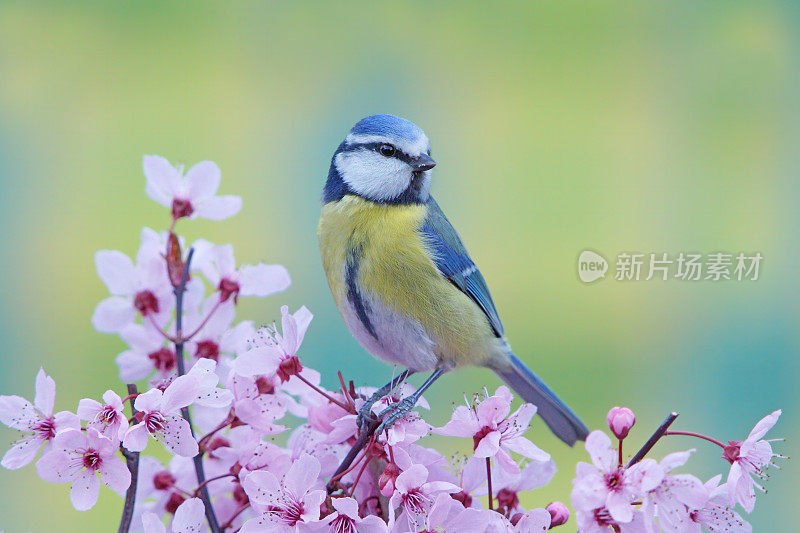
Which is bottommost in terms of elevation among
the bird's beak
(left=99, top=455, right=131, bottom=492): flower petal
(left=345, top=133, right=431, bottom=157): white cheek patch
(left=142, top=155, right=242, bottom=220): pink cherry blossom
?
(left=99, top=455, right=131, bottom=492): flower petal

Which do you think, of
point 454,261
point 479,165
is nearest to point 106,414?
point 454,261

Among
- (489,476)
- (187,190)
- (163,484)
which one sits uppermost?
(187,190)

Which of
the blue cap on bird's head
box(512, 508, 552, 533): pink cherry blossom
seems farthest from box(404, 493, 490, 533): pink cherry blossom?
the blue cap on bird's head

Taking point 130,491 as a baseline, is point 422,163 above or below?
above

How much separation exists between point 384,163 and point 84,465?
1.47 ft

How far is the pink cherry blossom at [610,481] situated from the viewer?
50 cm

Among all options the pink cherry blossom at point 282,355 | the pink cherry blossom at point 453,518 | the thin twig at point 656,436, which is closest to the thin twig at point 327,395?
the pink cherry blossom at point 282,355

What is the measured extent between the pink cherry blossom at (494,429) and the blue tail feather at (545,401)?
0.34 meters

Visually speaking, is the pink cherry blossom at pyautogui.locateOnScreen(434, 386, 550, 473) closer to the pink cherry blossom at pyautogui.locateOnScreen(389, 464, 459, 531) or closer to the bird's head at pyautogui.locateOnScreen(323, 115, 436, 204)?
the pink cherry blossom at pyautogui.locateOnScreen(389, 464, 459, 531)

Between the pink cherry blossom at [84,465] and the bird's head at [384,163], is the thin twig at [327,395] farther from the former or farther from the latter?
the bird's head at [384,163]

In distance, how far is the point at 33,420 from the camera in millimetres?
571

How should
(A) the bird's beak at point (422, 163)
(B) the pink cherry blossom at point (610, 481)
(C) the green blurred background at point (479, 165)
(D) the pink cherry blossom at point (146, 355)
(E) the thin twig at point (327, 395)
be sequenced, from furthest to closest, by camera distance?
(C) the green blurred background at point (479, 165), (A) the bird's beak at point (422, 163), (D) the pink cherry blossom at point (146, 355), (E) the thin twig at point (327, 395), (B) the pink cherry blossom at point (610, 481)

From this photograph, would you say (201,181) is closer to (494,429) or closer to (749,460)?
(494,429)

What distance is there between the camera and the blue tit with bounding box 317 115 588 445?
2.81ft
